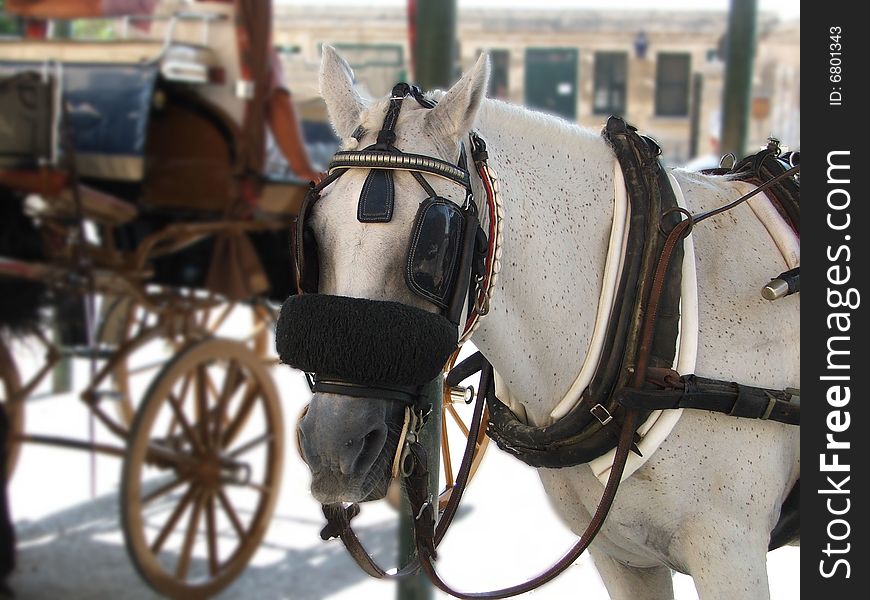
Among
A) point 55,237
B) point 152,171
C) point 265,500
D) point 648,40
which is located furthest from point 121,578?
point 648,40

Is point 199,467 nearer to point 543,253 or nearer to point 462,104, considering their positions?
point 543,253

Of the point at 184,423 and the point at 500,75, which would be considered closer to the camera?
the point at 184,423

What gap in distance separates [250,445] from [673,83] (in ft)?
59.8

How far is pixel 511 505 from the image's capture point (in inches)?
189

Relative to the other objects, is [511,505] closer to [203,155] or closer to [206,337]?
[206,337]

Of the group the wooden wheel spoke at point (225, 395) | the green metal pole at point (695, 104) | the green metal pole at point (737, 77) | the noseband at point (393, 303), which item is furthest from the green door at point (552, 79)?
the noseband at point (393, 303)

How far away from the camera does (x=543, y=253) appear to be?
1581 millimetres

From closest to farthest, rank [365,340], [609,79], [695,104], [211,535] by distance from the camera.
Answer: [365,340] < [211,535] < [695,104] < [609,79]

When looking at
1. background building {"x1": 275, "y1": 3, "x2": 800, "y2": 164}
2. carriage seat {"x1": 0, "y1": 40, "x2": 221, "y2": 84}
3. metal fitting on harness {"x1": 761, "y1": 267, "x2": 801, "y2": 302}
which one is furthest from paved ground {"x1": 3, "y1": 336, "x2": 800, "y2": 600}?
background building {"x1": 275, "y1": 3, "x2": 800, "y2": 164}

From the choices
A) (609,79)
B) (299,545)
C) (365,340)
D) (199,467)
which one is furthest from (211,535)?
(609,79)

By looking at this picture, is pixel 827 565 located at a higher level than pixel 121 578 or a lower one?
higher

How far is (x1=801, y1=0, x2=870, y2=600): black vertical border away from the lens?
1.53 metres

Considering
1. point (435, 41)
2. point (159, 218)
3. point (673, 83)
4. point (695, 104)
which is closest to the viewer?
point (435, 41)

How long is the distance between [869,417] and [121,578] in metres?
3.41
